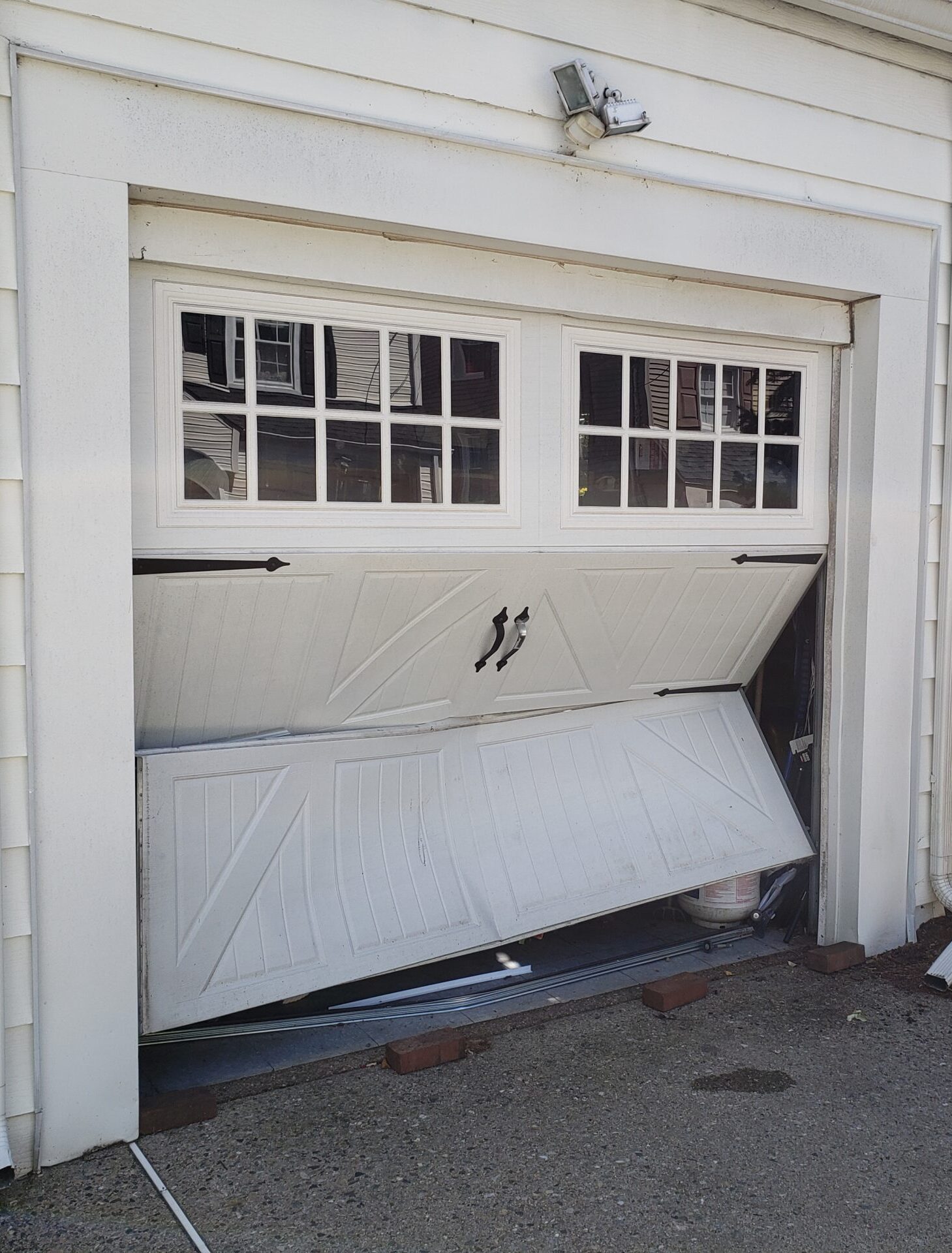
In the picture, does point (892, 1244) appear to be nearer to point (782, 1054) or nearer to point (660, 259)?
point (782, 1054)

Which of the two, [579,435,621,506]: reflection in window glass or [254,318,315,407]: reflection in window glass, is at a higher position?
[254,318,315,407]: reflection in window glass

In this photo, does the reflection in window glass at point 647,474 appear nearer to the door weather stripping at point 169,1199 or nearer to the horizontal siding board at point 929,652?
the horizontal siding board at point 929,652

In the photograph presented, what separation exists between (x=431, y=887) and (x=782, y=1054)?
1334mm

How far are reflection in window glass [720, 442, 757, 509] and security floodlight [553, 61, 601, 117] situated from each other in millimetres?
1419

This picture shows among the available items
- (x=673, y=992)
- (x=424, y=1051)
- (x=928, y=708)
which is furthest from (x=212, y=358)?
(x=928, y=708)

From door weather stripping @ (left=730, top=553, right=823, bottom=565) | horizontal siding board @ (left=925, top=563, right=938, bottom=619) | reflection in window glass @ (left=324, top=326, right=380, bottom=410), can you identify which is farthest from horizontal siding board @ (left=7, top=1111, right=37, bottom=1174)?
horizontal siding board @ (left=925, top=563, right=938, bottom=619)

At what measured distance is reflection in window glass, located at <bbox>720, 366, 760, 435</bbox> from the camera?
13.8ft

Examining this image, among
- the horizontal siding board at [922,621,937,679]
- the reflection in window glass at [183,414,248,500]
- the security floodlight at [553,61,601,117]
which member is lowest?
the horizontal siding board at [922,621,937,679]

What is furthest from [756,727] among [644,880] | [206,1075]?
[206,1075]

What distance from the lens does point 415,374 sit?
345 centimetres

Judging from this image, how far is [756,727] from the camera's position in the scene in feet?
15.7

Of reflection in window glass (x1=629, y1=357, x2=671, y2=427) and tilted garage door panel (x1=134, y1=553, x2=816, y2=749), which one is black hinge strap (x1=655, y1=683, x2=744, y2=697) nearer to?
tilted garage door panel (x1=134, y1=553, x2=816, y2=749)

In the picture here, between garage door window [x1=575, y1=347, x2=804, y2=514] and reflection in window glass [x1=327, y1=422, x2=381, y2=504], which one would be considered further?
garage door window [x1=575, y1=347, x2=804, y2=514]

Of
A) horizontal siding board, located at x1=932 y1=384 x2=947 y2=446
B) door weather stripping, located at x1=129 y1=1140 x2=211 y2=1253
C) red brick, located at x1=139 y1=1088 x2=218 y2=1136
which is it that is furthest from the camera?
horizontal siding board, located at x1=932 y1=384 x2=947 y2=446
